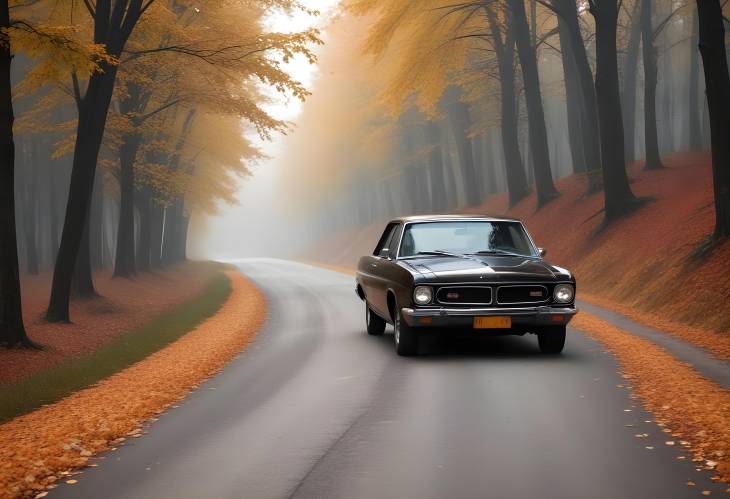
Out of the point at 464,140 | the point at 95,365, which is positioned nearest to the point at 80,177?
the point at 95,365

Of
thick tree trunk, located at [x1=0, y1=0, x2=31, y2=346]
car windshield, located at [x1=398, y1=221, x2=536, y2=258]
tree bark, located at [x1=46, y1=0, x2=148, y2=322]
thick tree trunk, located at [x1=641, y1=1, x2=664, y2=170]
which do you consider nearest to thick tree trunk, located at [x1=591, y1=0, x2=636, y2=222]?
thick tree trunk, located at [x1=641, y1=1, x2=664, y2=170]

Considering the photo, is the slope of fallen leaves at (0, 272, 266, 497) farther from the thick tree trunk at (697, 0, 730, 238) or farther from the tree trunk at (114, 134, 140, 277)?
the tree trunk at (114, 134, 140, 277)

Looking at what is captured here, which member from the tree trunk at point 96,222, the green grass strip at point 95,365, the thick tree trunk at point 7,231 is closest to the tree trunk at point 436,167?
the tree trunk at point 96,222

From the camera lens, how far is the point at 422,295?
994 cm

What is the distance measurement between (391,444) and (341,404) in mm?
1686

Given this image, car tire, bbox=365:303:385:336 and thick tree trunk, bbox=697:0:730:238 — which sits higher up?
thick tree trunk, bbox=697:0:730:238

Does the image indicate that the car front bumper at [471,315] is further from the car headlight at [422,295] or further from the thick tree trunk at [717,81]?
the thick tree trunk at [717,81]

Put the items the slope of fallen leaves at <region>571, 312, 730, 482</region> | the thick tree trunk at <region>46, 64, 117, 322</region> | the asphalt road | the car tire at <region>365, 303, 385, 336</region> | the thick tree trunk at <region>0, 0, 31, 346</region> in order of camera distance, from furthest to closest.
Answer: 1. the thick tree trunk at <region>46, 64, 117, 322</region>
2. the car tire at <region>365, 303, 385, 336</region>
3. the thick tree trunk at <region>0, 0, 31, 346</region>
4. the slope of fallen leaves at <region>571, 312, 730, 482</region>
5. the asphalt road

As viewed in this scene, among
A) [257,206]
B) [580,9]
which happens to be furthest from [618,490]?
[257,206]

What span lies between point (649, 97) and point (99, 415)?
25192 mm

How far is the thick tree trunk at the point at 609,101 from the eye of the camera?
22047mm

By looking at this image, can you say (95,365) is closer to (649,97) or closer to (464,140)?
(649,97)

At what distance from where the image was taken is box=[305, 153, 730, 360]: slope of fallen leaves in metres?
13.9

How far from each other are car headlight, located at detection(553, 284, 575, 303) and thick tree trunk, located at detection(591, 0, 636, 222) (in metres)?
12.8
